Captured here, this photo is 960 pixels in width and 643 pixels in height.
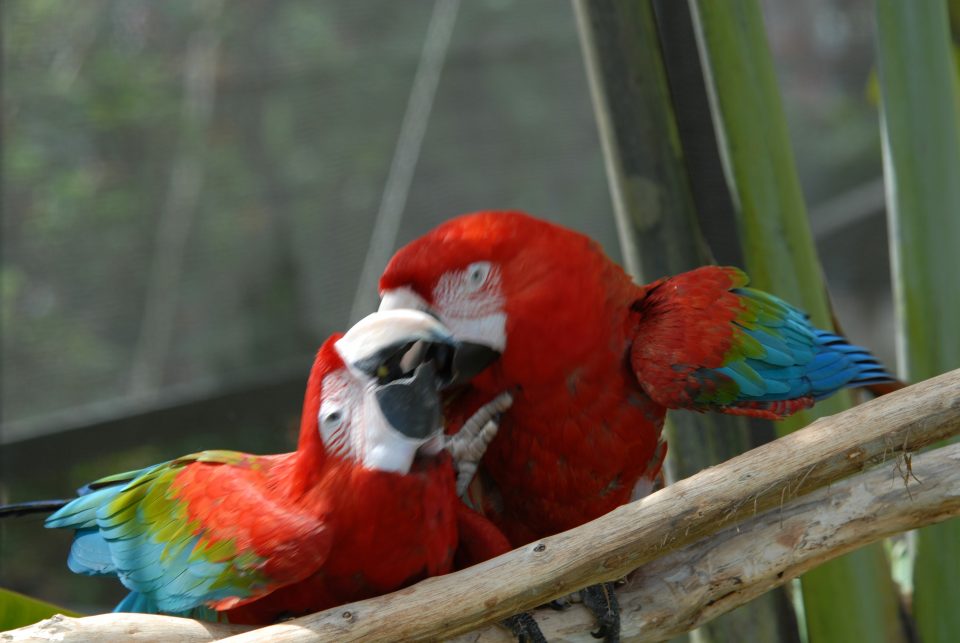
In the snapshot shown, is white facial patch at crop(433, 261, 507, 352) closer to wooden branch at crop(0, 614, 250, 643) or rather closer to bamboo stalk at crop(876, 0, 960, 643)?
wooden branch at crop(0, 614, 250, 643)

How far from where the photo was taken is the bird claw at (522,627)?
999mm

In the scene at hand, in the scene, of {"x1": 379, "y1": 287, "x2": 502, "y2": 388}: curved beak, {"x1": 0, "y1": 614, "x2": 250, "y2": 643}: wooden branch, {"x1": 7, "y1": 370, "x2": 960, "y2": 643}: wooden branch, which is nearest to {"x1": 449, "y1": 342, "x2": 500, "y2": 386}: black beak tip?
{"x1": 379, "y1": 287, "x2": 502, "y2": 388}: curved beak

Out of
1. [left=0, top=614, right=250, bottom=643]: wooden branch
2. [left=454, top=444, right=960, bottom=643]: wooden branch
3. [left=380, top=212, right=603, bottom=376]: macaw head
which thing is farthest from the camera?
[left=380, top=212, right=603, bottom=376]: macaw head

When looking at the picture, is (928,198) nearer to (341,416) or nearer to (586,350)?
(586,350)

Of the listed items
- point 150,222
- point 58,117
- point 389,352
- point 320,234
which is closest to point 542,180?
point 320,234

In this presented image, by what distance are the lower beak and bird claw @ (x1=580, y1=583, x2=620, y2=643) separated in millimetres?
246

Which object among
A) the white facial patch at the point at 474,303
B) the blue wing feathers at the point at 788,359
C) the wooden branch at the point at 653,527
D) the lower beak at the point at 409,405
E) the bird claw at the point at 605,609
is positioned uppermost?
the white facial patch at the point at 474,303

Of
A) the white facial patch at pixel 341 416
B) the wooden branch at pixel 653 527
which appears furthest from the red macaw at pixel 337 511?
the wooden branch at pixel 653 527

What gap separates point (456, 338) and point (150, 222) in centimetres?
184

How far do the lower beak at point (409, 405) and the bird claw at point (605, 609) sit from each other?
25 cm

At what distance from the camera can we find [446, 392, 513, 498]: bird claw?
116cm

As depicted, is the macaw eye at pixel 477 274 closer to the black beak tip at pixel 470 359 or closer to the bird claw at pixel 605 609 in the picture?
the black beak tip at pixel 470 359

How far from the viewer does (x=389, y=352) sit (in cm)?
99

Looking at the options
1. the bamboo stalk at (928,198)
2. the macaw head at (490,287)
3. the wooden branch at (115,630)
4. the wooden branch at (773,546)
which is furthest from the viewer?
the bamboo stalk at (928,198)
